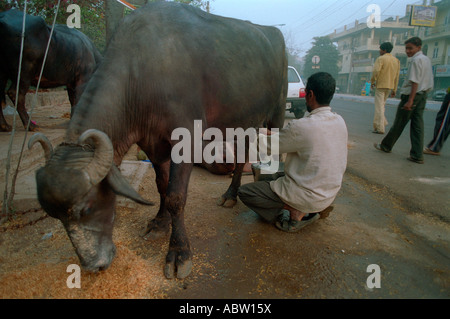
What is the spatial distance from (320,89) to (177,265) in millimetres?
1972

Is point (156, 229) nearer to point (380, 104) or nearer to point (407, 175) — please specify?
point (407, 175)

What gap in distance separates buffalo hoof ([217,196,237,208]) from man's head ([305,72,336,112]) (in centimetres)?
153

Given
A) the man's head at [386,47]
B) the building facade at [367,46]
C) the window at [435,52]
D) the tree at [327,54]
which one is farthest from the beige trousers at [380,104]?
the tree at [327,54]

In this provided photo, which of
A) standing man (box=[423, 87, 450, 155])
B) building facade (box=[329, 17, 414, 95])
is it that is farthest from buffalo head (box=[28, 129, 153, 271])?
building facade (box=[329, 17, 414, 95])

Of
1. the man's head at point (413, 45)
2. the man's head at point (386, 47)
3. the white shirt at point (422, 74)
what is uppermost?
the man's head at point (386, 47)

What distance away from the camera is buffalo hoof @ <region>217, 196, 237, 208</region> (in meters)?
3.70

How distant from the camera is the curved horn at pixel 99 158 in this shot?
1.84 meters

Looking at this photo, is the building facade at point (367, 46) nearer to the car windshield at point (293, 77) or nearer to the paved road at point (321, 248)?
the car windshield at point (293, 77)

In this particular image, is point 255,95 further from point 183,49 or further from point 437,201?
point 437,201

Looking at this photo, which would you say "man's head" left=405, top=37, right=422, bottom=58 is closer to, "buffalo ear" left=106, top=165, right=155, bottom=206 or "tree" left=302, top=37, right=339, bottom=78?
"buffalo ear" left=106, top=165, right=155, bottom=206

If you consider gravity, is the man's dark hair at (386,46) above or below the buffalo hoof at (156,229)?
above

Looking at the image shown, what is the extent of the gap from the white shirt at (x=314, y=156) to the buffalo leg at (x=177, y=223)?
3.18ft

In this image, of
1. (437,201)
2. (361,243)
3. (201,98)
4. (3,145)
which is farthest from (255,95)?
(3,145)

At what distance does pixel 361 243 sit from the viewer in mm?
2887
